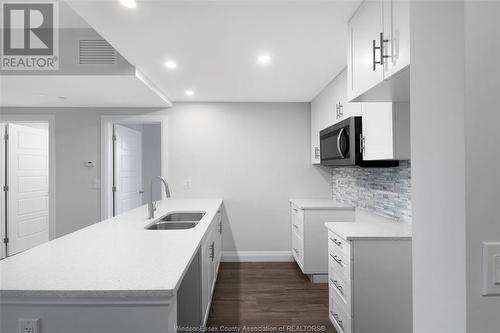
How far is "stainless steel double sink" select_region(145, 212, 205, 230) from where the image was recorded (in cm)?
252

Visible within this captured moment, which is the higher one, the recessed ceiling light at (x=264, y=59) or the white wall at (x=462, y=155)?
the recessed ceiling light at (x=264, y=59)

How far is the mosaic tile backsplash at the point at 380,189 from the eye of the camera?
2217 millimetres

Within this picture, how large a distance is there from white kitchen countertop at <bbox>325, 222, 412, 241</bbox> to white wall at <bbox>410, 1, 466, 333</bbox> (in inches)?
43.2

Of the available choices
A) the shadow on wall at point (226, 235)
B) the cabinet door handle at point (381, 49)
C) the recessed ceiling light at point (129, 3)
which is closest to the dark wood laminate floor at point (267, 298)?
the shadow on wall at point (226, 235)

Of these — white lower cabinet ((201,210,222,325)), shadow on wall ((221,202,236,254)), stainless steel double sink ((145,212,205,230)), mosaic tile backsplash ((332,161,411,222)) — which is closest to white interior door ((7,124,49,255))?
stainless steel double sink ((145,212,205,230))

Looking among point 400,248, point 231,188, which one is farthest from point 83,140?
point 400,248

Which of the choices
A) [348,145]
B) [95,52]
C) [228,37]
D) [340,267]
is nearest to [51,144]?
[95,52]

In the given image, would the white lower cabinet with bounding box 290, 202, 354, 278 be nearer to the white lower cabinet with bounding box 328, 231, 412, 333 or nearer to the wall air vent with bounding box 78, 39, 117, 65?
the white lower cabinet with bounding box 328, 231, 412, 333

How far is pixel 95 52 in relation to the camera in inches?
101

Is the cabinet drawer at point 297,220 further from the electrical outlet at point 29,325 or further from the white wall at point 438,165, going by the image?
the electrical outlet at point 29,325

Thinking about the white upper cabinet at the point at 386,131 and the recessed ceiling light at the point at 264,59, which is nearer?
the white upper cabinet at the point at 386,131

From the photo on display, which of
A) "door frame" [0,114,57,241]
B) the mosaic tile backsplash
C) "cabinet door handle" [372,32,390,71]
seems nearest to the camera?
"cabinet door handle" [372,32,390,71]

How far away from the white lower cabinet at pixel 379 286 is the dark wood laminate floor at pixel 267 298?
0.53 meters

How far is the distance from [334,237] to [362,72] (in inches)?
47.9
